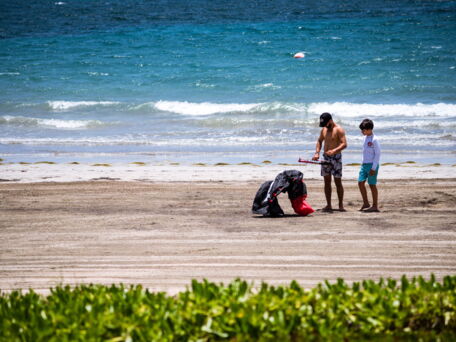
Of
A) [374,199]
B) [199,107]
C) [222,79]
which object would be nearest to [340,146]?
[374,199]

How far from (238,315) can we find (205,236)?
3.80m

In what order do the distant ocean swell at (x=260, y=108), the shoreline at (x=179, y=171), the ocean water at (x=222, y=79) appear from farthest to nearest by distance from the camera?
the distant ocean swell at (x=260, y=108) → the ocean water at (x=222, y=79) → the shoreline at (x=179, y=171)

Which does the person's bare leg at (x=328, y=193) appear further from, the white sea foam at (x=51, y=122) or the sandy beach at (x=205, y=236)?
the white sea foam at (x=51, y=122)

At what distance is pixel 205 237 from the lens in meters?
8.64

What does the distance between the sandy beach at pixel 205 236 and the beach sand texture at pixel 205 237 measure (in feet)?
0.05

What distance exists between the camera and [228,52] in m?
39.5

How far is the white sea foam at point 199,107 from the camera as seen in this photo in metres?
27.4

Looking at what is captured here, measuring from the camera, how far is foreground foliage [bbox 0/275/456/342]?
4801mm

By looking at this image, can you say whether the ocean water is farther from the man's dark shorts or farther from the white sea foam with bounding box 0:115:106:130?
the man's dark shorts

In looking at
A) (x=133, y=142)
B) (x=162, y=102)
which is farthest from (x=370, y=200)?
(x=162, y=102)

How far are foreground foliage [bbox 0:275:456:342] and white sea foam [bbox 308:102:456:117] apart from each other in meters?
21.2

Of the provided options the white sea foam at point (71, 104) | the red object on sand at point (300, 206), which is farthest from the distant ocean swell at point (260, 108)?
the red object on sand at point (300, 206)

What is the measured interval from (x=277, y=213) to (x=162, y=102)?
1934 cm

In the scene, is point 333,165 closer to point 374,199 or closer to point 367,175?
point 367,175
